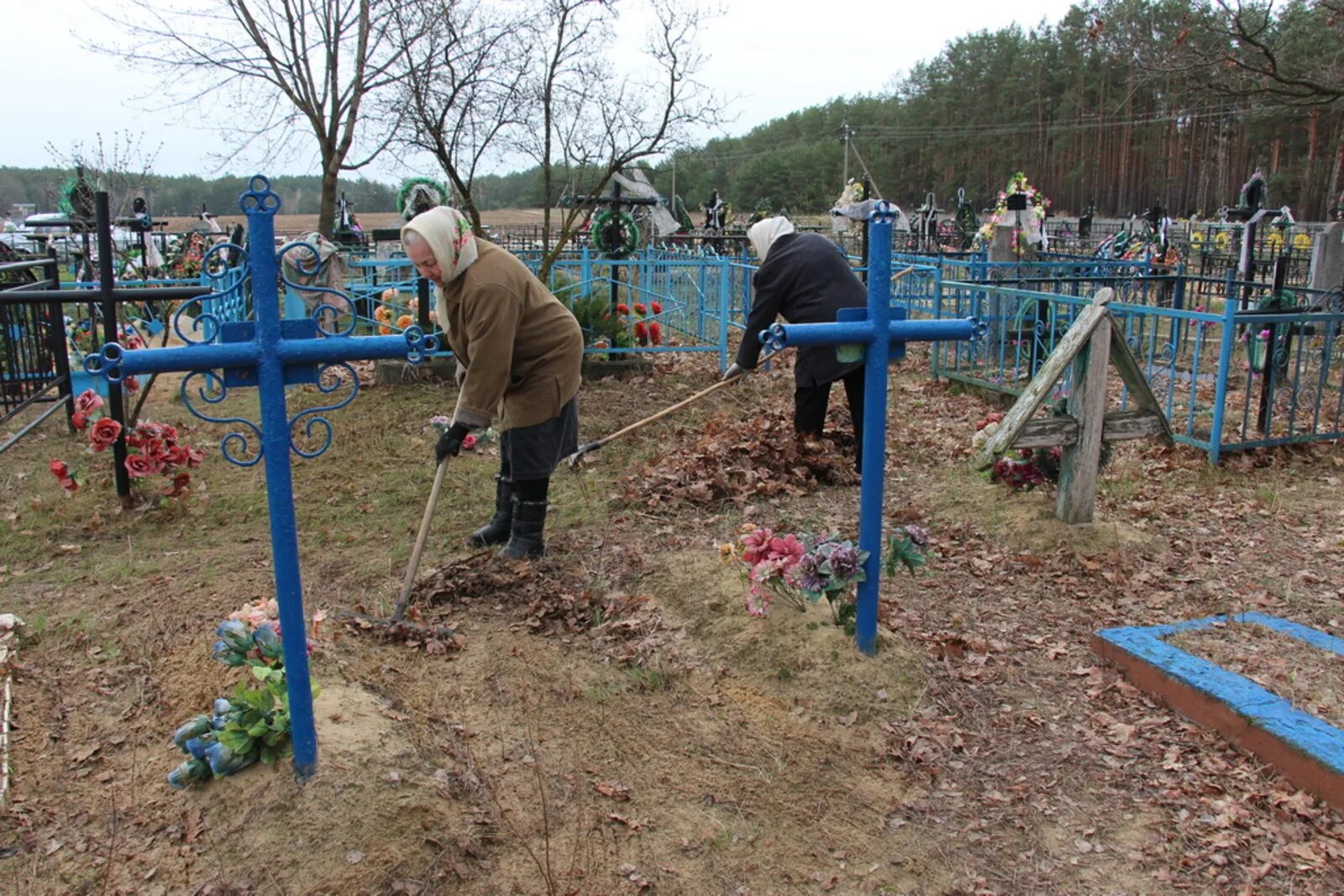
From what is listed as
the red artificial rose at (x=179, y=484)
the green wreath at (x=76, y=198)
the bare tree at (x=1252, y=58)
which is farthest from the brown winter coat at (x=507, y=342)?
the green wreath at (x=76, y=198)

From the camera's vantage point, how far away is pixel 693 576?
415cm

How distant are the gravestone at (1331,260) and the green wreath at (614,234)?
23.6ft

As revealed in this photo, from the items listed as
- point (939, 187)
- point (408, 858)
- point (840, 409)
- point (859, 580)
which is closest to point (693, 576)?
point (859, 580)

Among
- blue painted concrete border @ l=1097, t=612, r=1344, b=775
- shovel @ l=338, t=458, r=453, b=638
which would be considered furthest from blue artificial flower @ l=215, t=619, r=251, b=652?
blue painted concrete border @ l=1097, t=612, r=1344, b=775

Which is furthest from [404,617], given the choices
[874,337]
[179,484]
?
[179,484]

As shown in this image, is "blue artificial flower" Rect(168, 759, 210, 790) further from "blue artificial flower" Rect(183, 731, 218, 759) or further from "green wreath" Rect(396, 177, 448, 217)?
"green wreath" Rect(396, 177, 448, 217)

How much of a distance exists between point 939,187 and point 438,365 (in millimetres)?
54668

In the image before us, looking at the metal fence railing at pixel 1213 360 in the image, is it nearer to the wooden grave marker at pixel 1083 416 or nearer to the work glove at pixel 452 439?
the wooden grave marker at pixel 1083 416

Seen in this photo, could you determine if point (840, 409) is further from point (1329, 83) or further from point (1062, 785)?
point (1329, 83)

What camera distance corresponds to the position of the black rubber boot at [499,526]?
480 centimetres

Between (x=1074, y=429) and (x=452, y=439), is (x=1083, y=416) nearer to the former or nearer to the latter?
(x=1074, y=429)

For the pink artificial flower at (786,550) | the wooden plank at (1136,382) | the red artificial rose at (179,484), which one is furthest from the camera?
the red artificial rose at (179,484)

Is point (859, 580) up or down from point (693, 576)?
up

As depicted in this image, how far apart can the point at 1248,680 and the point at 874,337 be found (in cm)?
159
